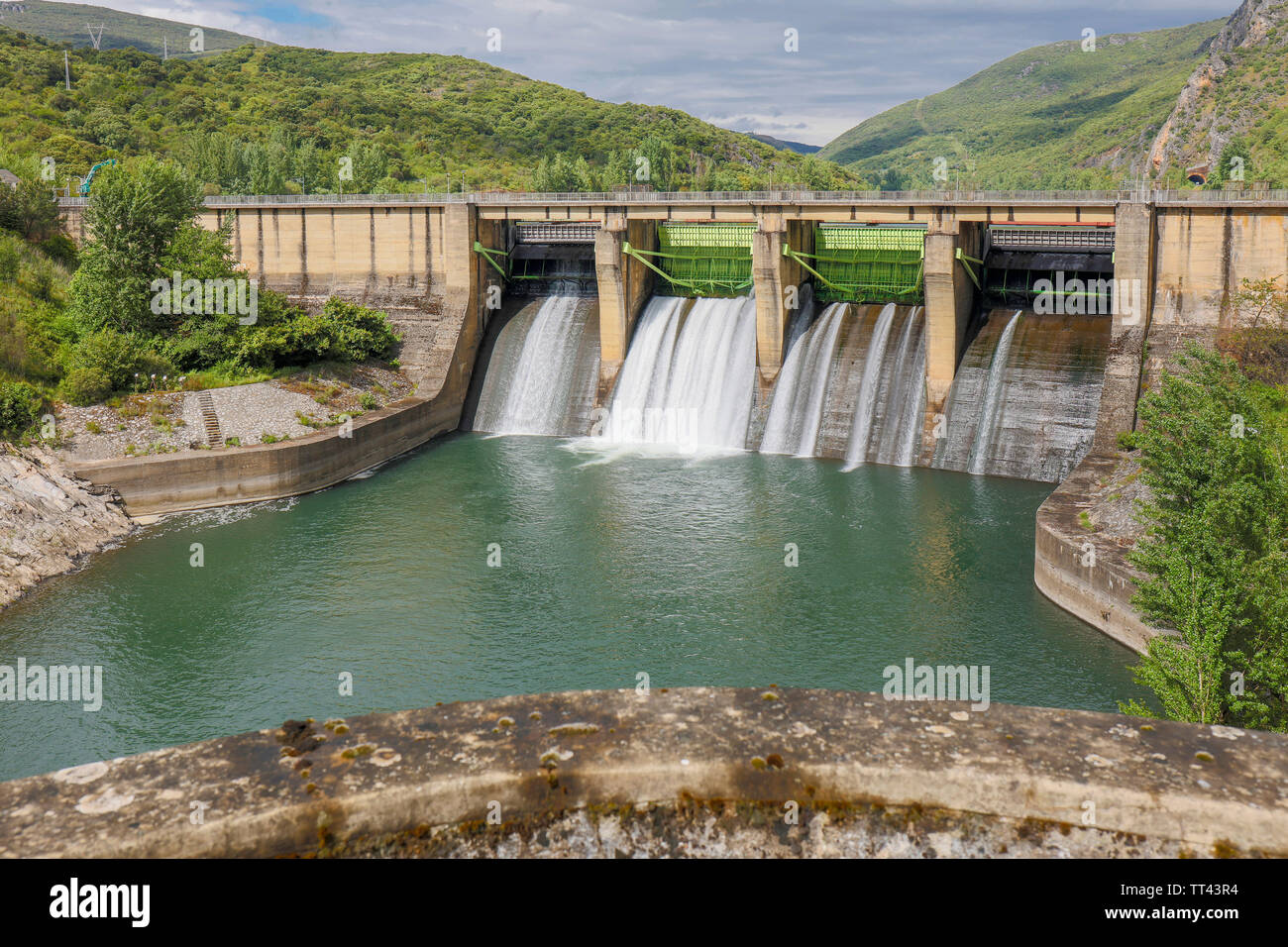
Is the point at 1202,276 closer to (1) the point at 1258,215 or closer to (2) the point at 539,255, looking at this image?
(1) the point at 1258,215

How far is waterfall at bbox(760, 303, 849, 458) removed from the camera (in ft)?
129

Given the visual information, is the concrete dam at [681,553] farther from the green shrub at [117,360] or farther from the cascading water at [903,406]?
the green shrub at [117,360]

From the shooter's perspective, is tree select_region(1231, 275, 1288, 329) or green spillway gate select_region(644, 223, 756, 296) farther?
green spillway gate select_region(644, 223, 756, 296)

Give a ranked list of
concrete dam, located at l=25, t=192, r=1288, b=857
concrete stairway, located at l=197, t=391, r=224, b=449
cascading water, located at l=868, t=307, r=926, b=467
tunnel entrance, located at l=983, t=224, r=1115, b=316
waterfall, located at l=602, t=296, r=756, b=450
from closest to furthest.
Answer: concrete dam, located at l=25, t=192, r=1288, b=857, concrete stairway, located at l=197, t=391, r=224, b=449, cascading water, located at l=868, t=307, r=926, b=467, tunnel entrance, located at l=983, t=224, r=1115, b=316, waterfall, located at l=602, t=296, r=756, b=450

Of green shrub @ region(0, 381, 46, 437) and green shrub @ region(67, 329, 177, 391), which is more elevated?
green shrub @ region(67, 329, 177, 391)

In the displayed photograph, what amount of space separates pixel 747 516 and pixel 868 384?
10005 millimetres

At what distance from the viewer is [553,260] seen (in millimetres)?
48625

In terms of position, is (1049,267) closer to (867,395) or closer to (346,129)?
(867,395)

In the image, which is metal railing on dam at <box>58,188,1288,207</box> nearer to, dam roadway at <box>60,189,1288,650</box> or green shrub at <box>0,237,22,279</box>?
dam roadway at <box>60,189,1288,650</box>

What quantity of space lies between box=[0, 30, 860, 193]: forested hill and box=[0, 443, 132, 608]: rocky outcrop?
26490 millimetres

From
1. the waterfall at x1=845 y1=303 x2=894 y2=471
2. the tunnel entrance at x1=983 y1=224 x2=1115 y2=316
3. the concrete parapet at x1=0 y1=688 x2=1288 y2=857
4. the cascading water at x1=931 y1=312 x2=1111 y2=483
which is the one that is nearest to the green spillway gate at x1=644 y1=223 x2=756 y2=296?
the waterfall at x1=845 y1=303 x2=894 y2=471

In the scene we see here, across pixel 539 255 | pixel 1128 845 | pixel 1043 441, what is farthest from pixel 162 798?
pixel 539 255

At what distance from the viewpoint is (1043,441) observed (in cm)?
3488

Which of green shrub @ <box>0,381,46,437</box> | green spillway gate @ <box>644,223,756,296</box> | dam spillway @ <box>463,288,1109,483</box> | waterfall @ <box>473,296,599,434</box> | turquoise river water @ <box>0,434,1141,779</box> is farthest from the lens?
green spillway gate @ <box>644,223,756,296</box>
